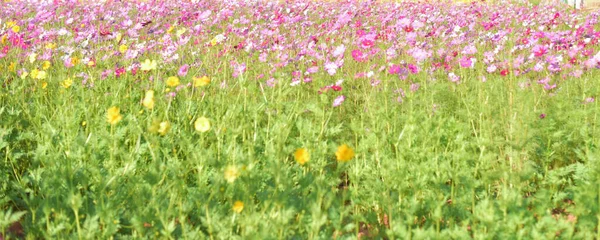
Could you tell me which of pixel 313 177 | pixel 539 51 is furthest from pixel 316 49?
pixel 313 177

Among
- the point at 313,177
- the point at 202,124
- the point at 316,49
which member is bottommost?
the point at 316,49

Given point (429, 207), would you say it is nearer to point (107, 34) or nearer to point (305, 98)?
point (305, 98)

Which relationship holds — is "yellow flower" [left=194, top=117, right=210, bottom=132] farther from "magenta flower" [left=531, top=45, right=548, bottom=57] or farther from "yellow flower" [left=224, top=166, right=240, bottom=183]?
"magenta flower" [left=531, top=45, right=548, bottom=57]

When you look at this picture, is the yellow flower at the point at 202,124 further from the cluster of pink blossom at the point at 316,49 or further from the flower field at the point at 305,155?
the cluster of pink blossom at the point at 316,49

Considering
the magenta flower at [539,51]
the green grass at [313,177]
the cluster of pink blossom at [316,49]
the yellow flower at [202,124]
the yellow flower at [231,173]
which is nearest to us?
the yellow flower at [231,173]

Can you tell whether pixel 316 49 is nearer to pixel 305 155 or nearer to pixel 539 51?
pixel 539 51

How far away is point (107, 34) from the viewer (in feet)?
14.9

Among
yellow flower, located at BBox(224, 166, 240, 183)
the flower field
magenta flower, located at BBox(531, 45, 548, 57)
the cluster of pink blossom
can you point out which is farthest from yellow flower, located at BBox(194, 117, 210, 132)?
magenta flower, located at BBox(531, 45, 548, 57)

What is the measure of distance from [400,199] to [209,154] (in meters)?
0.74

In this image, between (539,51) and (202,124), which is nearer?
(202,124)

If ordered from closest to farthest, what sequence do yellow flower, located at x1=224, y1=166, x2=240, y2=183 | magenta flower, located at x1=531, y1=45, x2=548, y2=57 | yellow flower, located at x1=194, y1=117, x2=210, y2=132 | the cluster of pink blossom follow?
yellow flower, located at x1=224, y1=166, x2=240, y2=183 → yellow flower, located at x1=194, y1=117, x2=210, y2=132 → the cluster of pink blossom → magenta flower, located at x1=531, y1=45, x2=548, y2=57

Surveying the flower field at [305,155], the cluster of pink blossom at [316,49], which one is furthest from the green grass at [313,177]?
the cluster of pink blossom at [316,49]

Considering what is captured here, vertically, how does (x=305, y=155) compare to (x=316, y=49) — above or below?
above

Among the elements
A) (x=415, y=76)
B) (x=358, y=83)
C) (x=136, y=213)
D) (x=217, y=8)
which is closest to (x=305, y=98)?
(x=358, y=83)
